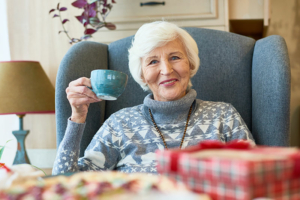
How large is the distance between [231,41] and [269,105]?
Result: 388mm

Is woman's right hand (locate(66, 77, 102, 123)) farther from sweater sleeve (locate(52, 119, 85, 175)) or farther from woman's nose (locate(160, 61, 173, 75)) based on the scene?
woman's nose (locate(160, 61, 173, 75))

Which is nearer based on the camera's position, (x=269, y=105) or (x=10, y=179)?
(x=10, y=179)

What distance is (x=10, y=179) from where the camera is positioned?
16.5 inches

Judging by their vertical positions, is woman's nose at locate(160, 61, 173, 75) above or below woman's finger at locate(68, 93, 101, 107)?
above

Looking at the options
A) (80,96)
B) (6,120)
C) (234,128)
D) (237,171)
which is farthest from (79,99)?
(6,120)

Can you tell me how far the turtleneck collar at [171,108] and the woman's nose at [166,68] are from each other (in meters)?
0.11

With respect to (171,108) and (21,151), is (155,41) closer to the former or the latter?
(171,108)

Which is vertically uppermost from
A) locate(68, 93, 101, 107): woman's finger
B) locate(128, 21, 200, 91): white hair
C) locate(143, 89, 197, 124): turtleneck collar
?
locate(128, 21, 200, 91): white hair

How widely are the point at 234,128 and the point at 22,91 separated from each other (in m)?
1.11

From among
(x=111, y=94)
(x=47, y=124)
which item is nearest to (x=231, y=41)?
(x=111, y=94)

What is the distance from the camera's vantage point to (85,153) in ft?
3.90

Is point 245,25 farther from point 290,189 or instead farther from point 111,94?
point 290,189

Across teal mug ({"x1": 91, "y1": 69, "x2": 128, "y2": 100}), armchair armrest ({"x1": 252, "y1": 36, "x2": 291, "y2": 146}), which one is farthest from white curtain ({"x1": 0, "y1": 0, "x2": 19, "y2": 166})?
armchair armrest ({"x1": 252, "y1": 36, "x2": 291, "y2": 146})

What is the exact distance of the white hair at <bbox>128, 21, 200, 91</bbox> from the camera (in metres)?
1.22
